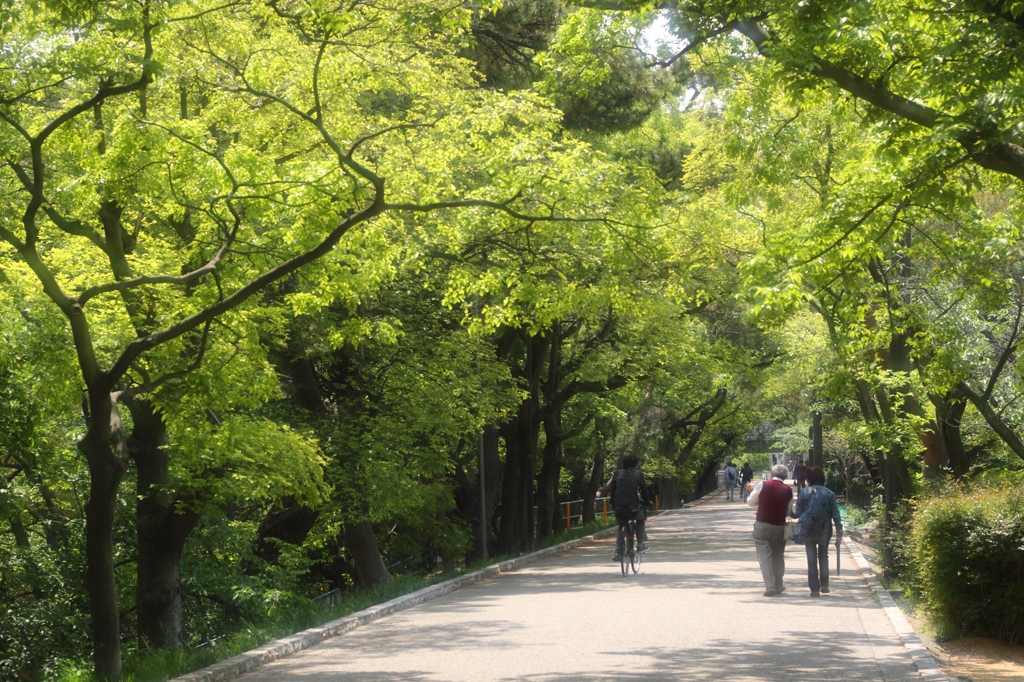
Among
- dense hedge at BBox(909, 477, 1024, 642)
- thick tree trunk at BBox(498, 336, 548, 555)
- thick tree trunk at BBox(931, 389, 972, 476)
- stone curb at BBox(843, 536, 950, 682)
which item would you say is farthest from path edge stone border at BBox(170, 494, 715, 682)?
thick tree trunk at BBox(931, 389, 972, 476)

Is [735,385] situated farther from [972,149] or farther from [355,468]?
[972,149]

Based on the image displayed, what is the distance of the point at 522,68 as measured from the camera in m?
21.4

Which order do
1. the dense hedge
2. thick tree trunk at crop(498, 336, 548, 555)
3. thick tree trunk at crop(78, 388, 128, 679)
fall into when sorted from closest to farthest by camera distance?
thick tree trunk at crop(78, 388, 128, 679) < the dense hedge < thick tree trunk at crop(498, 336, 548, 555)

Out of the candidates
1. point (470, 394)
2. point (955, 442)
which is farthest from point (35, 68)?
point (955, 442)

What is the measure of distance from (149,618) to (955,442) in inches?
483

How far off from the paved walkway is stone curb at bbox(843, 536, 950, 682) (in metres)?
0.11

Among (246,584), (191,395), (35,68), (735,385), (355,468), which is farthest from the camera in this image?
(735,385)

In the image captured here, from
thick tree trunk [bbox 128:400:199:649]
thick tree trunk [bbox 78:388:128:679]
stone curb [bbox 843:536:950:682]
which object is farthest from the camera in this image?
thick tree trunk [bbox 128:400:199:649]

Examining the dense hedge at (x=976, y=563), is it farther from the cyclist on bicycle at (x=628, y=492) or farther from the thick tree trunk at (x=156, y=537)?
the thick tree trunk at (x=156, y=537)

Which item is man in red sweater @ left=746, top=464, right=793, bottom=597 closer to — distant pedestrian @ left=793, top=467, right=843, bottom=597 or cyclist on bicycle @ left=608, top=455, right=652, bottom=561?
distant pedestrian @ left=793, top=467, right=843, bottom=597


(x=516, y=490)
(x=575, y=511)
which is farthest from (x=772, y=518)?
(x=575, y=511)

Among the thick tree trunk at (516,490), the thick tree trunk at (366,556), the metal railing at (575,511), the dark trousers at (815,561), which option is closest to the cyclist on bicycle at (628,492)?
the dark trousers at (815,561)

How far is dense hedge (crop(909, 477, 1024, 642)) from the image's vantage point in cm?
1203

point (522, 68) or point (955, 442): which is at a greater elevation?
point (522, 68)
